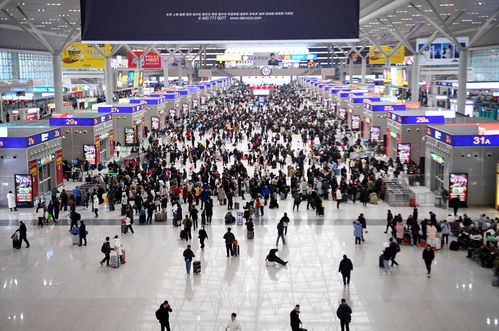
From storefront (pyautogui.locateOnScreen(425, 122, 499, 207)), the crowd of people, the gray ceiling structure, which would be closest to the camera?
the crowd of people

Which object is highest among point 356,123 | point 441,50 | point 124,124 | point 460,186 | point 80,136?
point 441,50

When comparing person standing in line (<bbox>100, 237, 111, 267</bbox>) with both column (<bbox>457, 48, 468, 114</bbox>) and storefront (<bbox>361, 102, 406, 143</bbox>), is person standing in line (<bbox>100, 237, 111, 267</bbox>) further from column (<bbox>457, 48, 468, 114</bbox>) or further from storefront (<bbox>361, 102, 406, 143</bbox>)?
storefront (<bbox>361, 102, 406, 143</bbox>)

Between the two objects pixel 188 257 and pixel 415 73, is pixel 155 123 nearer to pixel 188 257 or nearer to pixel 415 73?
pixel 415 73

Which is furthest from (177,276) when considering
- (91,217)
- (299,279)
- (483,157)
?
(483,157)

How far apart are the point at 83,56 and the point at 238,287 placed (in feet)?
122

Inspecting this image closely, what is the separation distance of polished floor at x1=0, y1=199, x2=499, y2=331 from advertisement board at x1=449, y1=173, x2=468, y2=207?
16.7 ft

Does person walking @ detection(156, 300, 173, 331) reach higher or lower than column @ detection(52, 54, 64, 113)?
lower

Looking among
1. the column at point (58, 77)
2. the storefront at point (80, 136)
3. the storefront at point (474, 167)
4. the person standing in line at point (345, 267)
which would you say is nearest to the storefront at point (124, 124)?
the column at point (58, 77)

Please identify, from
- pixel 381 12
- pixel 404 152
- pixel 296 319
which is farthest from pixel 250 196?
pixel 296 319

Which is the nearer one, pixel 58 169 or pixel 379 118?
pixel 58 169

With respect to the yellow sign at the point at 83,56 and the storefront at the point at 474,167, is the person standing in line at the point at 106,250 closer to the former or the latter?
the storefront at the point at 474,167

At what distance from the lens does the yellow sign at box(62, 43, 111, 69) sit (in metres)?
46.4

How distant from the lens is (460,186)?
906 inches

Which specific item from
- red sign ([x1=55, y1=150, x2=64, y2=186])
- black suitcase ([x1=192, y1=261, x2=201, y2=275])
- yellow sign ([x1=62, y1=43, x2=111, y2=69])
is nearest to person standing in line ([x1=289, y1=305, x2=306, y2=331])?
black suitcase ([x1=192, y1=261, x2=201, y2=275])
